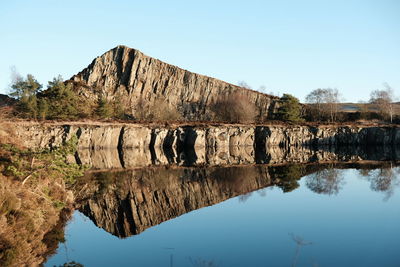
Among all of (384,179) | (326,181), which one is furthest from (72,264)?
(384,179)

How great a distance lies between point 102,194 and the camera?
54.7 feet

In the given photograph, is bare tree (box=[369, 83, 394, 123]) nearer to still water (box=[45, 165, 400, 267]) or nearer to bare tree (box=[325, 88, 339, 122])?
bare tree (box=[325, 88, 339, 122])

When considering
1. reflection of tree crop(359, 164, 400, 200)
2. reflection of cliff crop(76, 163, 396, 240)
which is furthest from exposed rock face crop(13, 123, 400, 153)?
reflection of tree crop(359, 164, 400, 200)

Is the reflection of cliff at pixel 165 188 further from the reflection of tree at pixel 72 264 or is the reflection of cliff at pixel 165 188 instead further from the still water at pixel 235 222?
the reflection of tree at pixel 72 264

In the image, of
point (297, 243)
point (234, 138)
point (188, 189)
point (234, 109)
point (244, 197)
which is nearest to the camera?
point (297, 243)

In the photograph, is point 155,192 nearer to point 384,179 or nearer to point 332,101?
point 384,179

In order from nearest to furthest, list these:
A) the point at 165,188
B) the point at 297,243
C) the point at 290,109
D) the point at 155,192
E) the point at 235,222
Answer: the point at 297,243 → the point at 235,222 → the point at 155,192 → the point at 165,188 → the point at 290,109

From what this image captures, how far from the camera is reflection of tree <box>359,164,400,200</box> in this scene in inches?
716

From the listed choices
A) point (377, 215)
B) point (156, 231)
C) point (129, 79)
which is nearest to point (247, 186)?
point (377, 215)

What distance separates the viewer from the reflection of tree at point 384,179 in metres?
18.2

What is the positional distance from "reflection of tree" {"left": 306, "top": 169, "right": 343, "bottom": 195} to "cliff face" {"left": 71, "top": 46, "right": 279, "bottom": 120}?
5975cm

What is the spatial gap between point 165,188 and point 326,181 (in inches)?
370

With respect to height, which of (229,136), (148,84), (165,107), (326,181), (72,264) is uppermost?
(148,84)

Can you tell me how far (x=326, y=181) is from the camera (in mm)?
20547
